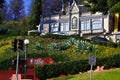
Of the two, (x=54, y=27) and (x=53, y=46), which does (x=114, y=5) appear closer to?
(x=53, y=46)

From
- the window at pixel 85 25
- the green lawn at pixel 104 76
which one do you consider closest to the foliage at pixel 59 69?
the green lawn at pixel 104 76

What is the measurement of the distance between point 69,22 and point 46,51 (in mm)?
36393

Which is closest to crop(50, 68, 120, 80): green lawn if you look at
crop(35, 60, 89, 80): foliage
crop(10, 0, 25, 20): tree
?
crop(35, 60, 89, 80): foliage

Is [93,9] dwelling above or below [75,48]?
above

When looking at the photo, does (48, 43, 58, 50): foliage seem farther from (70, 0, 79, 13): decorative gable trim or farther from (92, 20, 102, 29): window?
(70, 0, 79, 13): decorative gable trim

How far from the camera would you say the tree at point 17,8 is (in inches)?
5266

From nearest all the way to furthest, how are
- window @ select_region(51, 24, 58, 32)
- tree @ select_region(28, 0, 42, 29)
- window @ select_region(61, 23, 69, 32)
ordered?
window @ select_region(61, 23, 69, 32) → window @ select_region(51, 24, 58, 32) → tree @ select_region(28, 0, 42, 29)

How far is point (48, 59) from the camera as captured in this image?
4503 centimetres

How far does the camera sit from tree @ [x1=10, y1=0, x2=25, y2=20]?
13375 cm

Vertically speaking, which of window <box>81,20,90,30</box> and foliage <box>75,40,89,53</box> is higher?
window <box>81,20,90,30</box>

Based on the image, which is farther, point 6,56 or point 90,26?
point 90,26

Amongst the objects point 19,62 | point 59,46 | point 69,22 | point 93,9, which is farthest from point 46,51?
point 69,22

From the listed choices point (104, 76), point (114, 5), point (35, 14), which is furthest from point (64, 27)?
point (104, 76)

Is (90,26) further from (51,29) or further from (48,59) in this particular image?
(48,59)
